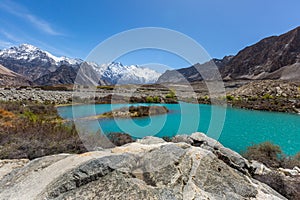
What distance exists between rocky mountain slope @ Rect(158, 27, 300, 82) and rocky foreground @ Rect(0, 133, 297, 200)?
113m

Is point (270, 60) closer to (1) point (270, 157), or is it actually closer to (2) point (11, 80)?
(1) point (270, 157)

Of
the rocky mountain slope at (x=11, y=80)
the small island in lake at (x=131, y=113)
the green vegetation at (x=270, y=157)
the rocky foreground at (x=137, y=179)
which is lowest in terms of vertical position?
the green vegetation at (x=270, y=157)

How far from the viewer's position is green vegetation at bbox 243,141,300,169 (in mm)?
8672

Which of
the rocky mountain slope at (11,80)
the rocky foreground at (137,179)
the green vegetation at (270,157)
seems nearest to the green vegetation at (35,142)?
the rocky foreground at (137,179)

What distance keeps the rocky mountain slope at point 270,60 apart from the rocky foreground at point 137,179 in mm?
113045

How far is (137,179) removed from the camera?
3.22 meters

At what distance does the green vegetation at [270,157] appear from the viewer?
8.67m

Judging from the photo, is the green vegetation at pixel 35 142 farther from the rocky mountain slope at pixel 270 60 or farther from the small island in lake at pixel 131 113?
the rocky mountain slope at pixel 270 60

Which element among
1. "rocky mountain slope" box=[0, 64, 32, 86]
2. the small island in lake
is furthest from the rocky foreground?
"rocky mountain slope" box=[0, 64, 32, 86]

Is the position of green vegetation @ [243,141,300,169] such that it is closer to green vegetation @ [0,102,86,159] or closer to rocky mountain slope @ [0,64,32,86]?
green vegetation @ [0,102,86,159]

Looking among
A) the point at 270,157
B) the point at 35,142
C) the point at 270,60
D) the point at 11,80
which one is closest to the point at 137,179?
the point at 35,142

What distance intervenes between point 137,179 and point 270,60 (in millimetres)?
155994

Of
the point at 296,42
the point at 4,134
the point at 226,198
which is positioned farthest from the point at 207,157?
the point at 296,42

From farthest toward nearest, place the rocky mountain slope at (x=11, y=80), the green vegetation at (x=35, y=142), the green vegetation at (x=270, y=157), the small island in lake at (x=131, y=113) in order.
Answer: the rocky mountain slope at (x=11, y=80) → the small island in lake at (x=131, y=113) → the green vegetation at (x=270, y=157) → the green vegetation at (x=35, y=142)
